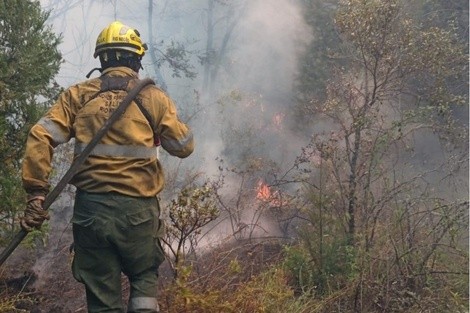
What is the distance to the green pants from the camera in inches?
127

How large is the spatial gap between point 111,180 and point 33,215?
1.60 feet

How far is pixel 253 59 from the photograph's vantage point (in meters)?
16.7

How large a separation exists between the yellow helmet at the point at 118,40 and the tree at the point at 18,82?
1.46 metres

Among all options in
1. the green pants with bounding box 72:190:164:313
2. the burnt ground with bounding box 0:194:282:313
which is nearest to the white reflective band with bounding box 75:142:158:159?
the green pants with bounding box 72:190:164:313

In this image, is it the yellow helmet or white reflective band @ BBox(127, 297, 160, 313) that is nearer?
white reflective band @ BBox(127, 297, 160, 313)

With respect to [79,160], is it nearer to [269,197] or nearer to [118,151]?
[118,151]

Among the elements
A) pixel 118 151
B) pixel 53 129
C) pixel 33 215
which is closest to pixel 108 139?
pixel 118 151

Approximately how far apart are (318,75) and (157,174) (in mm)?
9908

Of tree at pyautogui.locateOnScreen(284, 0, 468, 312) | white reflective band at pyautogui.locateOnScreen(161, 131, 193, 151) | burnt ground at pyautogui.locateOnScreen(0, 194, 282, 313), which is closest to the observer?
white reflective band at pyautogui.locateOnScreen(161, 131, 193, 151)

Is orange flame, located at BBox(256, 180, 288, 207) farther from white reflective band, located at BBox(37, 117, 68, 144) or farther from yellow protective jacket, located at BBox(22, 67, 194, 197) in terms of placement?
white reflective band, located at BBox(37, 117, 68, 144)

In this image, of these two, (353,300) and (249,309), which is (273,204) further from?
(249,309)

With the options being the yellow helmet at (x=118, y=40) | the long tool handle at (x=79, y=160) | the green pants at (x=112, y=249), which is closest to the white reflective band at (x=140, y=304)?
the green pants at (x=112, y=249)

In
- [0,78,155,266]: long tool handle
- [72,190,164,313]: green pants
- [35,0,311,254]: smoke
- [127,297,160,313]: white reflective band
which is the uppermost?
[35,0,311,254]: smoke

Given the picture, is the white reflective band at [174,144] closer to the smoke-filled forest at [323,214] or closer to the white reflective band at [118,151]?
the white reflective band at [118,151]
